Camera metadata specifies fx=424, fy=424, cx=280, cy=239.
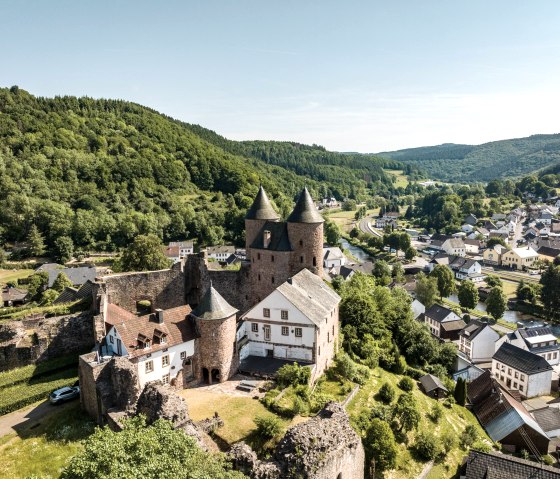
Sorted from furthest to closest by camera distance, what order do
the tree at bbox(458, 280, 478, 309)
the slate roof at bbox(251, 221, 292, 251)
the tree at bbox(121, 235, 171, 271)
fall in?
the tree at bbox(458, 280, 478, 309) → the tree at bbox(121, 235, 171, 271) → the slate roof at bbox(251, 221, 292, 251)

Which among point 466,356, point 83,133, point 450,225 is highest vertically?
point 83,133

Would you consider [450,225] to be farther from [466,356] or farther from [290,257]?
[290,257]

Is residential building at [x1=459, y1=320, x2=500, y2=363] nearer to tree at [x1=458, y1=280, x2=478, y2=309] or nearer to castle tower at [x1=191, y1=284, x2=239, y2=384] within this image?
tree at [x1=458, y1=280, x2=478, y2=309]

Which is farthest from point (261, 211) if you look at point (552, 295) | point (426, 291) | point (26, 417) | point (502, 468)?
point (552, 295)

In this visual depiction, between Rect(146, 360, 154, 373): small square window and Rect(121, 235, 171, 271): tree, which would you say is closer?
Rect(146, 360, 154, 373): small square window

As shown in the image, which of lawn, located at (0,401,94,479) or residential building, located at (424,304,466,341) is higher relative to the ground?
lawn, located at (0,401,94,479)

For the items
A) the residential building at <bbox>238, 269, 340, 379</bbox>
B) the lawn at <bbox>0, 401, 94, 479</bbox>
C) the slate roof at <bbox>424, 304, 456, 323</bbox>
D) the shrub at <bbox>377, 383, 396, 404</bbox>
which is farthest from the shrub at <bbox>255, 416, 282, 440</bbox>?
the slate roof at <bbox>424, 304, 456, 323</bbox>

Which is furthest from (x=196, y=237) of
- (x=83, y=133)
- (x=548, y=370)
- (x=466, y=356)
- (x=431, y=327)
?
(x=548, y=370)
